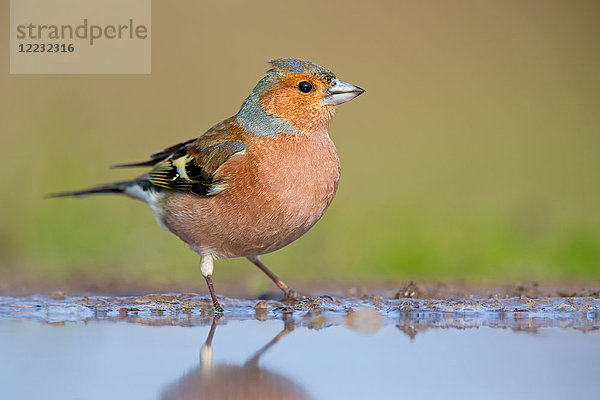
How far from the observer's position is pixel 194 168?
5344mm

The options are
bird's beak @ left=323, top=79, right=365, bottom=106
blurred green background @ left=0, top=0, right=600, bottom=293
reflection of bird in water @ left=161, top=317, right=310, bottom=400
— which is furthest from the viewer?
blurred green background @ left=0, top=0, right=600, bottom=293

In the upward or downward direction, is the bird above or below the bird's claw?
above

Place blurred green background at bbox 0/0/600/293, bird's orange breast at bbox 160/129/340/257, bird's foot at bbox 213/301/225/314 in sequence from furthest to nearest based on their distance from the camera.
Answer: blurred green background at bbox 0/0/600/293, bird's orange breast at bbox 160/129/340/257, bird's foot at bbox 213/301/225/314

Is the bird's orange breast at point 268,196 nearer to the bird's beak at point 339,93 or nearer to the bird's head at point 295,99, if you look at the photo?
A: the bird's head at point 295,99

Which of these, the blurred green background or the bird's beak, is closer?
the bird's beak

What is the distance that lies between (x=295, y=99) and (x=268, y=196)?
28.0 inches

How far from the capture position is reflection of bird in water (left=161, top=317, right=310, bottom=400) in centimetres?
233

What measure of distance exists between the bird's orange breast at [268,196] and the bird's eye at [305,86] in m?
0.27

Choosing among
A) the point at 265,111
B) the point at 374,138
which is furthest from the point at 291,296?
the point at 374,138

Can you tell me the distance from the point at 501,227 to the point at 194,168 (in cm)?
399

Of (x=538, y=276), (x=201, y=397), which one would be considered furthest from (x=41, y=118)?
(x=201, y=397)

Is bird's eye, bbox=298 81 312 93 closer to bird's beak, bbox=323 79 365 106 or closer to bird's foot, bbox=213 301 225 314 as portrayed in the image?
bird's beak, bbox=323 79 365 106

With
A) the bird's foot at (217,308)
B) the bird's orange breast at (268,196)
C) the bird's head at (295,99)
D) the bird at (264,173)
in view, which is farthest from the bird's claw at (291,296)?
the bird's head at (295,99)

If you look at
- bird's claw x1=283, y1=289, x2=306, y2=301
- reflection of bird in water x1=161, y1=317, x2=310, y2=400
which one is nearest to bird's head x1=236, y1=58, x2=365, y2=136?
bird's claw x1=283, y1=289, x2=306, y2=301
